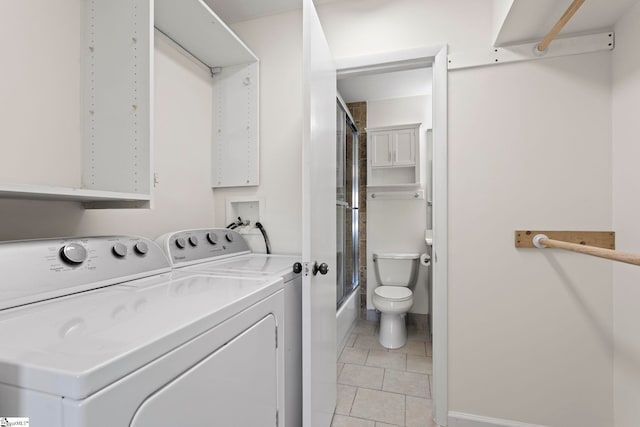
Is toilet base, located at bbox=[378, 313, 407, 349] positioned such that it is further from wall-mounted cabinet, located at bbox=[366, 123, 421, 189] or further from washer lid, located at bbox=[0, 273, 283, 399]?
washer lid, located at bbox=[0, 273, 283, 399]

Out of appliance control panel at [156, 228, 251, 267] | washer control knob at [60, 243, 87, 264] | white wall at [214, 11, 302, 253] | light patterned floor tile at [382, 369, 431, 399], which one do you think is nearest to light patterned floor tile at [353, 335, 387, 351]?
light patterned floor tile at [382, 369, 431, 399]

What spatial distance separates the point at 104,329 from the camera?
1.88 feet

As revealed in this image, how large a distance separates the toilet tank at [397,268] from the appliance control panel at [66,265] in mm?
2265

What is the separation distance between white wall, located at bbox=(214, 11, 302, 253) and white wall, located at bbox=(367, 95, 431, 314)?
157 centimetres

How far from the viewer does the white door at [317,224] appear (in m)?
1.18

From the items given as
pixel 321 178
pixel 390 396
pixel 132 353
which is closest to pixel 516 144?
pixel 321 178

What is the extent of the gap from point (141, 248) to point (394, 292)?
2.17m

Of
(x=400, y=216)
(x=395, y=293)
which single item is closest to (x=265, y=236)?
(x=395, y=293)

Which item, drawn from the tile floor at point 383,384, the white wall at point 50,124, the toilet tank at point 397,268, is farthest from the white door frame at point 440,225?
the white wall at point 50,124

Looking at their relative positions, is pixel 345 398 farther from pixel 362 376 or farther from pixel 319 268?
→ pixel 319 268

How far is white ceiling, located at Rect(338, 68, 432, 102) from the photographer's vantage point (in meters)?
2.64

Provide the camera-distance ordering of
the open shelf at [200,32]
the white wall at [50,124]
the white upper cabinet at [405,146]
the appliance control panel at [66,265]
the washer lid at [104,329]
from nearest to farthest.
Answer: the washer lid at [104,329] < the appliance control panel at [66,265] < the white wall at [50,124] < the open shelf at [200,32] < the white upper cabinet at [405,146]

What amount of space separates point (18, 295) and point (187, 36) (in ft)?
4.89

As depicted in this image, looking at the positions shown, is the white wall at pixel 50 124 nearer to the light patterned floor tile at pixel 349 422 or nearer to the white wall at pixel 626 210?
the light patterned floor tile at pixel 349 422
